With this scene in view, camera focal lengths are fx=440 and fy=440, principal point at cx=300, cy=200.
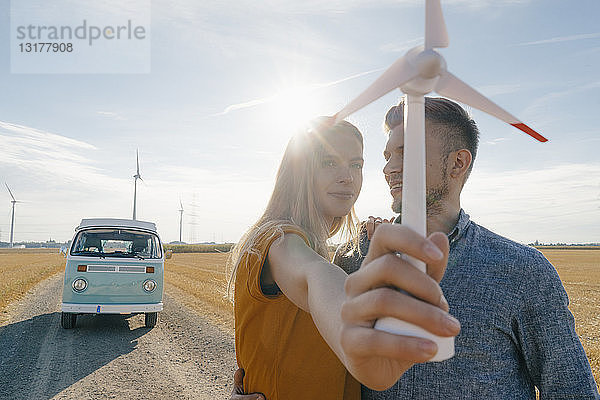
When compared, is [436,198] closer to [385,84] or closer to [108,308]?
[385,84]

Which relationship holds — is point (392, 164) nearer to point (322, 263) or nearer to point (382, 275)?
point (322, 263)

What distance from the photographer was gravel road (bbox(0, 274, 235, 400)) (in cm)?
653

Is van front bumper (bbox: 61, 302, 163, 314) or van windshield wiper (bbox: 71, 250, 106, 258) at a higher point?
van windshield wiper (bbox: 71, 250, 106, 258)

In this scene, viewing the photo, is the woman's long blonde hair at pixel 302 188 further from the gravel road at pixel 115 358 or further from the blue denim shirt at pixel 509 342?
the gravel road at pixel 115 358

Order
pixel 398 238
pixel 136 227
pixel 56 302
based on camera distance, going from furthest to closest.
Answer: pixel 56 302
pixel 136 227
pixel 398 238

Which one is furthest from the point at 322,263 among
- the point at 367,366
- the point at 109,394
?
the point at 109,394

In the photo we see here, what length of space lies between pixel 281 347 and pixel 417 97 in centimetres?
129

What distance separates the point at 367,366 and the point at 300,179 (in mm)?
1419

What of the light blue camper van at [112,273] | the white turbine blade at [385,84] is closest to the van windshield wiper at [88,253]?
the light blue camper van at [112,273]

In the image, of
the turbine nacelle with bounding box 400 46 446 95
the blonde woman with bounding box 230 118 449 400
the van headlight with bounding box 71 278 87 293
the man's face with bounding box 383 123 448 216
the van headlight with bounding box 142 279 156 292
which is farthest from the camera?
the van headlight with bounding box 142 279 156 292

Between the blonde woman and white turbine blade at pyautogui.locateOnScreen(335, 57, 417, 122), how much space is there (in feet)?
1.62

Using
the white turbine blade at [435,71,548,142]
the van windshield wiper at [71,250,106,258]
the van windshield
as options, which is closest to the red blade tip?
the white turbine blade at [435,71,548,142]

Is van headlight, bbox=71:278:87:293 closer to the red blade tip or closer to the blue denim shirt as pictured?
the blue denim shirt

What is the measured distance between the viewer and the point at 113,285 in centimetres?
1034
